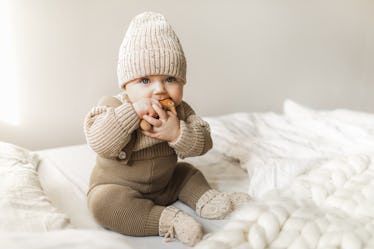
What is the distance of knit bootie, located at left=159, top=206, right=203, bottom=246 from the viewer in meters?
0.81

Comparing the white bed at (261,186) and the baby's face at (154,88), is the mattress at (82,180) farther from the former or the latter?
the baby's face at (154,88)

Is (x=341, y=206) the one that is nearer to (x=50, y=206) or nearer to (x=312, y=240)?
(x=312, y=240)

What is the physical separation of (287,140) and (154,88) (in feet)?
1.86

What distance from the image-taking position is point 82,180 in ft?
3.67

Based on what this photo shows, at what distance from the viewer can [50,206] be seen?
0.87 metres

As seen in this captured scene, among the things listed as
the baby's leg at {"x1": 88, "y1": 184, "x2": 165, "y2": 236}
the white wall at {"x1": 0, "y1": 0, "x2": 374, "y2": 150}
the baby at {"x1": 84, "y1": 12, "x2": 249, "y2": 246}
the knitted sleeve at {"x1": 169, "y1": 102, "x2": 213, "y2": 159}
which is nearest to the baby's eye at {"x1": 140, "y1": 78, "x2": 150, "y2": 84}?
the baby at {"x1": 84, "y1": 12, "x2": 249, "y2": 246}

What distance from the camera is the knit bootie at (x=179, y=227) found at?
0.81 metres

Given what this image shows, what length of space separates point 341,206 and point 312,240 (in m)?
0.14

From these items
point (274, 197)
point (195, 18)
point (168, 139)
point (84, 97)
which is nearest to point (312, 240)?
point (274, 197)

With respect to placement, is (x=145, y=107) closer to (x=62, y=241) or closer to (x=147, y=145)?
(x=147, y=145)


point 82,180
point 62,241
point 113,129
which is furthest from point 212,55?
point 62,241

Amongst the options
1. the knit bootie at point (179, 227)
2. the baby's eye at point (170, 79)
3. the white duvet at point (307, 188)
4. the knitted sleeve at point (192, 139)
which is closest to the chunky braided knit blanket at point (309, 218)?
the white duvet at point (307, 188)

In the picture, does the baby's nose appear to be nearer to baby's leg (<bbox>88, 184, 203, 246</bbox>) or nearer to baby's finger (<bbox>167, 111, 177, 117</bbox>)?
baby's finger (<bbox>167, 111, 177, 117</bbox>)

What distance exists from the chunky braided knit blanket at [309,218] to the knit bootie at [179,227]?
12 centimetres
